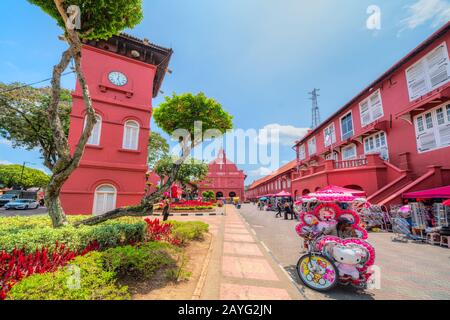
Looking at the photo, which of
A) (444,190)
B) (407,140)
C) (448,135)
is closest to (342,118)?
(407,140)

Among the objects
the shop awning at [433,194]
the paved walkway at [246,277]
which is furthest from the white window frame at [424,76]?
the paved walkway at [246,277]

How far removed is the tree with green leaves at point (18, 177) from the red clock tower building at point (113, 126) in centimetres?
4739

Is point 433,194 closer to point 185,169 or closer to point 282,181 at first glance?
point 282,181

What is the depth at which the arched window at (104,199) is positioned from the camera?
30.2ft

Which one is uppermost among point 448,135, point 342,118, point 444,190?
point 342,118

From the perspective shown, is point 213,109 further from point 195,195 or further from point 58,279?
point 195,195

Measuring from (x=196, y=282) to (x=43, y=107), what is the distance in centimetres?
1619

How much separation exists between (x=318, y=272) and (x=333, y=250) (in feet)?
1.85

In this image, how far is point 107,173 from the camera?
377 inches

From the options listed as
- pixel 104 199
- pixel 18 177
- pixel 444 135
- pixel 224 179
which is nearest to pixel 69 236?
pixel 104 199

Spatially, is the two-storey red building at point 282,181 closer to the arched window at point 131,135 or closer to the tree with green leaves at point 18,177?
the arched window at point 131,135

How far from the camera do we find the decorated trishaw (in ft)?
12.1

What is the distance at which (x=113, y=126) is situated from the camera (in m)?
10.1
